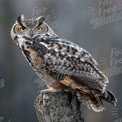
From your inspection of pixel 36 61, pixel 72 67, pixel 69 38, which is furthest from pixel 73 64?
pixel 69 38

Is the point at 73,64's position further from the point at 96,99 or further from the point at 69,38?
the point at 69,38

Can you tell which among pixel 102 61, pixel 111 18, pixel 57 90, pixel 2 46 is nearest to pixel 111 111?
pixel 102 61

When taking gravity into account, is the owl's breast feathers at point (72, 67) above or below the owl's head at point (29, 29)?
below

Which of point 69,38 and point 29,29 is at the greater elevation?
point 29,29

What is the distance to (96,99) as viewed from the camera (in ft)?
6.97

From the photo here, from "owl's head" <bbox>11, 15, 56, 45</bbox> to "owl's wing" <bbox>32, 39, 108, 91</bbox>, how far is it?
0.09 meters

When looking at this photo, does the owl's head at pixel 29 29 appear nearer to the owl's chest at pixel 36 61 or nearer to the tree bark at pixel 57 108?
the owl's chest at pixel 36 61

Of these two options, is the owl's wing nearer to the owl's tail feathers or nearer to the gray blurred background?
the owl's tail feathers

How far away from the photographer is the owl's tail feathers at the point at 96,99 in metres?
2.11

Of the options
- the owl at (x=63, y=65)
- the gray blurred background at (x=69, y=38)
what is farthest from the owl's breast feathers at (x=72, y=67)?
the gray blurred background at (x=69, y=38)

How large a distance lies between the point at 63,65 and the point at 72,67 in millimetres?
36

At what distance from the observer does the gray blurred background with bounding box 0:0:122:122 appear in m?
3.41

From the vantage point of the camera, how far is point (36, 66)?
7.14 ft

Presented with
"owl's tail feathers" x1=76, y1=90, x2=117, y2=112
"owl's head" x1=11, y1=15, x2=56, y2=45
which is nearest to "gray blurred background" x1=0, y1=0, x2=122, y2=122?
"owl's head" x1=11, y1=15, x2=56, y2=45
